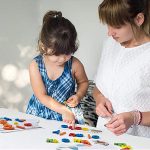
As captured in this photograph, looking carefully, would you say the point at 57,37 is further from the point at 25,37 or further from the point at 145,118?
the point at 25,37

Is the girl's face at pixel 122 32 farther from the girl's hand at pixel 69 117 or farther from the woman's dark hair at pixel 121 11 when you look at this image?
the girl's hand at pixel 69 117

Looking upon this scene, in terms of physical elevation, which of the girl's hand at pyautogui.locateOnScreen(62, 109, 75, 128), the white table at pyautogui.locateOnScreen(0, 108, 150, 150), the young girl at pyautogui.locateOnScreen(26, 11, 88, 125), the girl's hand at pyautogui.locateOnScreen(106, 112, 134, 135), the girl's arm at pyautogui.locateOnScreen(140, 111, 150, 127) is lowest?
the white table at pyautogui.locateOnScreen(0, 108, 150, 150)

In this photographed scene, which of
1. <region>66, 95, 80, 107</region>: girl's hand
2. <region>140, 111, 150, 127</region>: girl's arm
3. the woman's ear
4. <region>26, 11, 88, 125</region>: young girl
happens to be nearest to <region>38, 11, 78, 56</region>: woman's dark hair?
<region>26, 11, 88, 125</region>: young girl

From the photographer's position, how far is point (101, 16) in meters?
1.58

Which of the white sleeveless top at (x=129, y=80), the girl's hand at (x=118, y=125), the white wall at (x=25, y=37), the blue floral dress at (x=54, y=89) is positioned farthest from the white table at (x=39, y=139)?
the white wall at (x=25, y=37)

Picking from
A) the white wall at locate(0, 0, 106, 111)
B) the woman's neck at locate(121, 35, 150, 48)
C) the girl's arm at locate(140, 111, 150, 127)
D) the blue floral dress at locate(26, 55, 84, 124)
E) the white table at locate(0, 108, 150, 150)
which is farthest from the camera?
the white wall at locate(0, 0, 106, 111)

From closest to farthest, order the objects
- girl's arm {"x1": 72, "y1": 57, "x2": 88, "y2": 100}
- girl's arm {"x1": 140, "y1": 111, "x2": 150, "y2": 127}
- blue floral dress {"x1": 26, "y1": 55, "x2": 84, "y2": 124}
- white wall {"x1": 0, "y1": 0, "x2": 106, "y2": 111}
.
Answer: girl's arm {"x1": 140, "y1": 111, "x2": 150, "y2": 127} < blue floral dress {"x1": 26, "y1": 55, "x2": 84, "y2": 124} < girl's arm {"x1": 72, "y1": 57, "x2": 88, "y2": 100} < white wall {"x1": 0, "y1": 0, "x2": 106, "y2": 111}

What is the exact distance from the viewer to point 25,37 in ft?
11.0

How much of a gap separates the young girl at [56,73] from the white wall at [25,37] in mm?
1046

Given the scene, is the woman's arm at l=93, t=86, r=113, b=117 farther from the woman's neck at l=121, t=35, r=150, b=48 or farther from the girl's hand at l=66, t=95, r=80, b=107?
the woman's neck at l=121, t=35, r=150, b=48

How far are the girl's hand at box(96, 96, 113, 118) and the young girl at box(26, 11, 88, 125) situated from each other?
0.50ft

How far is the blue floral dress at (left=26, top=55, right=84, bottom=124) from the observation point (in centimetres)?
187

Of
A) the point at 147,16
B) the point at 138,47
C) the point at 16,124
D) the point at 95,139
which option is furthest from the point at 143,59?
the point at 16,124

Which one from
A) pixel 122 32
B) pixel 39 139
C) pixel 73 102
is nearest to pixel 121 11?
pixel 122 32
